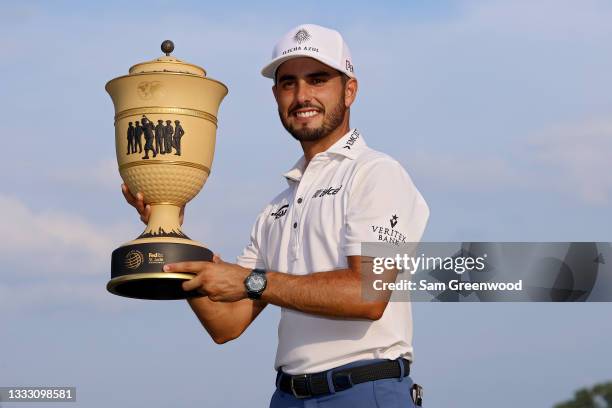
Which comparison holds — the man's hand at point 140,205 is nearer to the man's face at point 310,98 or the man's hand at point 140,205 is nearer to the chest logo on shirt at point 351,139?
the man's face at point 310,98

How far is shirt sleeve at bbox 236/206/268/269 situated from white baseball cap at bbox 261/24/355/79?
3.95 ft

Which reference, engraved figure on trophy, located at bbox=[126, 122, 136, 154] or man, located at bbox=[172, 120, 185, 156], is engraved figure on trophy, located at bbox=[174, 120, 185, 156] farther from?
engraved figure on trophy, located at bbox=[126, 122, 136, 154]

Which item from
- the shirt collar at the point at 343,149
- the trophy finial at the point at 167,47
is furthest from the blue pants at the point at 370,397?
the trophy finial at the point at 167,47

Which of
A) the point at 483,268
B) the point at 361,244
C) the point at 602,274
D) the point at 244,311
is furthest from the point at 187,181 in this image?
the point at 602,274

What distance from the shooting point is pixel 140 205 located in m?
8.15

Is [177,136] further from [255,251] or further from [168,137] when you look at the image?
[255,251]

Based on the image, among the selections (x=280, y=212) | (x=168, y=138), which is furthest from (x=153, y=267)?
(x=280, y=212)

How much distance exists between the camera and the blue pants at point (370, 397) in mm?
7027

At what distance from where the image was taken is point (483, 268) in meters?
9.98

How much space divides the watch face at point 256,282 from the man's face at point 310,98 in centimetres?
128

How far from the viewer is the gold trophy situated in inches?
305

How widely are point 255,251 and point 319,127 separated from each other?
1175mm

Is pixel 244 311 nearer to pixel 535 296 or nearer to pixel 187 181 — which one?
pixel 187 181

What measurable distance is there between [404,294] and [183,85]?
2263mm
